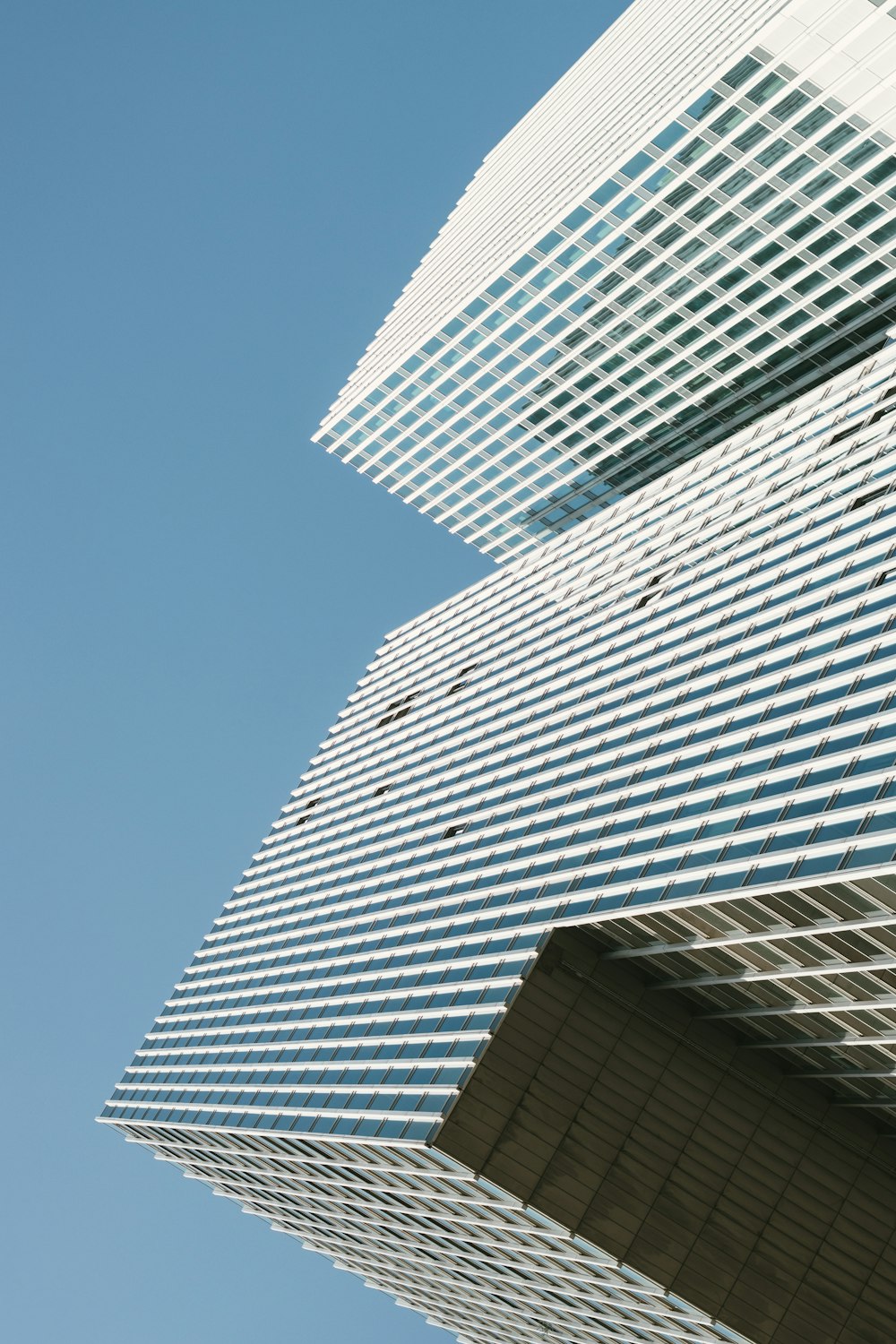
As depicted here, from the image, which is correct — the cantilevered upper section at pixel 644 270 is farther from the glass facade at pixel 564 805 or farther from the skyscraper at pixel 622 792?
the glass facade at pixel 564 805

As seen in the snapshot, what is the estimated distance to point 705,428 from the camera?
115312 millimetres

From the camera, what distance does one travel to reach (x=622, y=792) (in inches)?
2795

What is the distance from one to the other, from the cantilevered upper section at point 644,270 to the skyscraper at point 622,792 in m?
0.33

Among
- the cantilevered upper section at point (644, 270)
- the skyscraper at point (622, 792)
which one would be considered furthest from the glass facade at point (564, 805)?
the cantilevered upper section at point (644, 270)

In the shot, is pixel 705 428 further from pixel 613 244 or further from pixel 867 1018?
pixel 867 1018

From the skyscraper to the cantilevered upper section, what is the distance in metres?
0.33

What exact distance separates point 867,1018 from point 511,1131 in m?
Result: 15.1

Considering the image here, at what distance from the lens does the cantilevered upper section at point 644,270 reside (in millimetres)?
86938

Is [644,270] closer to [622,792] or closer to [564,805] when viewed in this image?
[564,805]

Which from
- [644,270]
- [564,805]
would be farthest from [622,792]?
[644,270]

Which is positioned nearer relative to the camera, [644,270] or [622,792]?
[622,792]

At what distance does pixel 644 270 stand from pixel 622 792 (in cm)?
4719

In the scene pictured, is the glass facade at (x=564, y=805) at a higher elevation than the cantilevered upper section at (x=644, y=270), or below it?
below

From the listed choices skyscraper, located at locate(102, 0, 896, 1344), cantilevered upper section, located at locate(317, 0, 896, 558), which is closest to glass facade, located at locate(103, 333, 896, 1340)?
skyscraper, located at locate(102, 0, 896, 1344)
